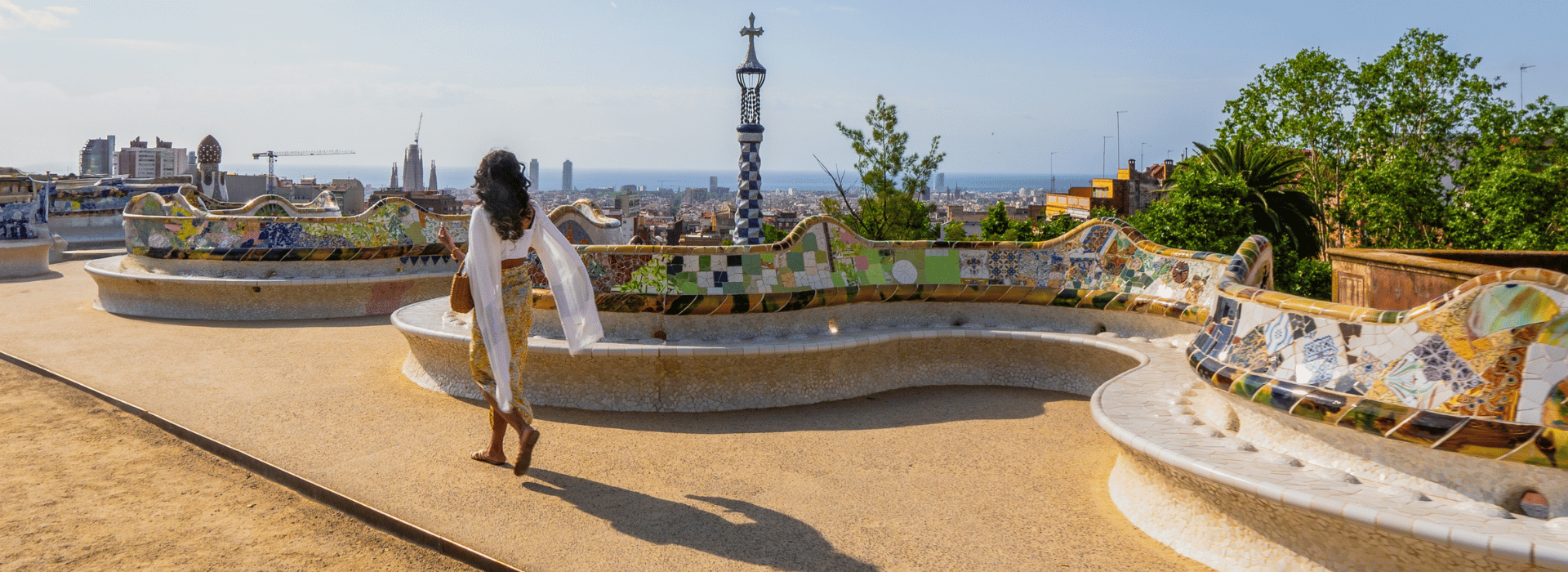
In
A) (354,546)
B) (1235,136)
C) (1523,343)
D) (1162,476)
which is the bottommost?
(354,546)

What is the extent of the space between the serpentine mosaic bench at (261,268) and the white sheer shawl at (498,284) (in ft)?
20.3

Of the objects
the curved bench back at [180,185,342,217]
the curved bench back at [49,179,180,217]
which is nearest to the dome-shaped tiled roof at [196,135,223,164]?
the curved bench back at [49,179,180,217]

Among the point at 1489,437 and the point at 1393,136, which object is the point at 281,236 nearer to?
the point at 1489,437

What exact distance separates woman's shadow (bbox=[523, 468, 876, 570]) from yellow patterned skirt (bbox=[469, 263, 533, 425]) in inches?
17.1

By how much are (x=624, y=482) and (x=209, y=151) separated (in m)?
30.6

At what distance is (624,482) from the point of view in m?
4.60

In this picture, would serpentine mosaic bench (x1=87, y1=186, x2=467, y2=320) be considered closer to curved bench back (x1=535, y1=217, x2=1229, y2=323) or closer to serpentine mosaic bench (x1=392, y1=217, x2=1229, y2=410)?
serpentine mosaic bench (x1=392, y1=217, x2=1229, y2=410)

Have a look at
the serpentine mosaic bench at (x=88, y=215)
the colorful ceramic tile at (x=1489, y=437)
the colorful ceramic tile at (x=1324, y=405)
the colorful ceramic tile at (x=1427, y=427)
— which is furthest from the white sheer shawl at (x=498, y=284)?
the serpentine mosaic bench at (x=88, y=215)

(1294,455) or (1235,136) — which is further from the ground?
(1235,136)

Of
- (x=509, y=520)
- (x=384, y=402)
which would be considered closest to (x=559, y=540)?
(x=509, y=520)

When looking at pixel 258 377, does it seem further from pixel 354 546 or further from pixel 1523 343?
pixel 1523 343

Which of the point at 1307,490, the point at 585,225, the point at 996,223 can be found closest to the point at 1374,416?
the point at 1307,490

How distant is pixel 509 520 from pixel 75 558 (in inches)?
63.0

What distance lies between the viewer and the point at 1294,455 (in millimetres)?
3713
